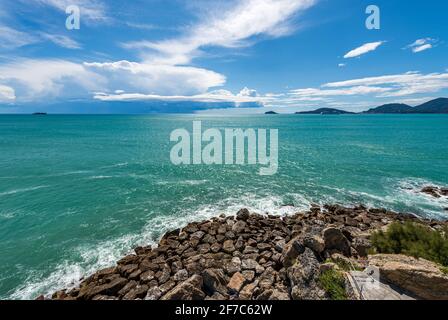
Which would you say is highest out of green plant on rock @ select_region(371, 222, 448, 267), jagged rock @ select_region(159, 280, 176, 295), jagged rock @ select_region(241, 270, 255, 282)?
green plant on rock @ select_region(371, 222, 448, 267)

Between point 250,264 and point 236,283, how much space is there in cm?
188

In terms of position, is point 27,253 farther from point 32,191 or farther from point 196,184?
point 196,184

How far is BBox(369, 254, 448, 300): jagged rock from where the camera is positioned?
24.9 feet

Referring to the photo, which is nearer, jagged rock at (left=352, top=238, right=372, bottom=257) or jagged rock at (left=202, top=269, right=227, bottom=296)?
jagged rock at (left=202, top=269, right=227, bottom=296)

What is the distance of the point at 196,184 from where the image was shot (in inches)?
1197

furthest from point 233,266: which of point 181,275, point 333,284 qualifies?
point 333,284

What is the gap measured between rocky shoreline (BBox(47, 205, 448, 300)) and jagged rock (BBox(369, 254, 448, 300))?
27mm

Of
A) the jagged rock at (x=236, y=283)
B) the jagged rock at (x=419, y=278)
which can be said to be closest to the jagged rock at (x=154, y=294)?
the jagged rock at (x=236, y=283)

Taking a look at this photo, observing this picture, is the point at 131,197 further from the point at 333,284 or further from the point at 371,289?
the point at 371,289

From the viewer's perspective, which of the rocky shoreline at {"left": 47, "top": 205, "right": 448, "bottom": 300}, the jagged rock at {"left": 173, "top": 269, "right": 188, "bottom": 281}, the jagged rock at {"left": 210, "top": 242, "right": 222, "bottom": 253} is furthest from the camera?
the jagged rock at {"left": 210, "top": 242, "right": 222, "bottom": 253}

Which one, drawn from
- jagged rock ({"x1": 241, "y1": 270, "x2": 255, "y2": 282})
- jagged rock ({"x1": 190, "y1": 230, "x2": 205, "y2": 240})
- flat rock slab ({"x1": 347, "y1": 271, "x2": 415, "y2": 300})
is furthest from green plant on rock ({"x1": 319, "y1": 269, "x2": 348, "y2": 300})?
jagged rock ({"x1": 190, "y1": 230, "x2": 205, "y2": 240})

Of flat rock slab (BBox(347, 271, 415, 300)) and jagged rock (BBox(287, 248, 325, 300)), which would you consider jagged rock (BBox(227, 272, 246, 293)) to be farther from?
flat rock slab (BBox(347, 271, 415, 300))
